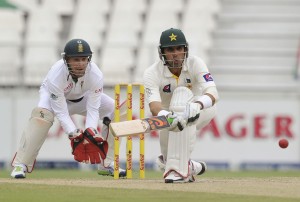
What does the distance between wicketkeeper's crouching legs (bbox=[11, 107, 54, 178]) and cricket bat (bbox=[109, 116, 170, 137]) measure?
1321 millimetres

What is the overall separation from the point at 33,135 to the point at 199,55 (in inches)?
291

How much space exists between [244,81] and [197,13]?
1.63 m

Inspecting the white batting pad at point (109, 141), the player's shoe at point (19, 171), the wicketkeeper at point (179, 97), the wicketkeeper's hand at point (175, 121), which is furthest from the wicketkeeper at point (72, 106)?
the wicketkeeper's hand at point (175, 121)

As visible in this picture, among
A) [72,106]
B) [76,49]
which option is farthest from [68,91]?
[76,49]

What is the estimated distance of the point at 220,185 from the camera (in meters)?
8.37

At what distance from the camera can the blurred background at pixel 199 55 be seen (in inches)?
597

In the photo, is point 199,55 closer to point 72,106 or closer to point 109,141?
point 109,141

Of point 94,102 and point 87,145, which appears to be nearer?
point 87,145

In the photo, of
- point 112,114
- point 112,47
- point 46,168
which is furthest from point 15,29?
point 112,114

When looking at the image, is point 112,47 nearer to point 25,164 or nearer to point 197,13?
point 197,13

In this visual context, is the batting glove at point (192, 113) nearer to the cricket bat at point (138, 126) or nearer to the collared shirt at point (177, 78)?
the cricket bat at point (138, 126)

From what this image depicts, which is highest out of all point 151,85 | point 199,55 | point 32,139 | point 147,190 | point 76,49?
point 199,55

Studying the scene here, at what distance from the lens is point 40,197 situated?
24.5 ft

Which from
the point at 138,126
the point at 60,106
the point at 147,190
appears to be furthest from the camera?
the point at 60,106
